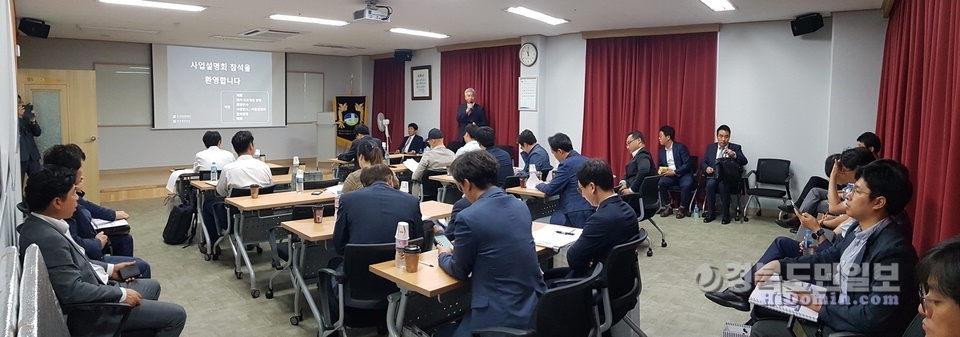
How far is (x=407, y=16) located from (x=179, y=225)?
346 cm

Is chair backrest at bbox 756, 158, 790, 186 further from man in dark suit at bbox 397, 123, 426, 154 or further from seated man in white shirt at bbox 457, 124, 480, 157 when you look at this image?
man in dark suit at bbox 397, 123, 426, 154

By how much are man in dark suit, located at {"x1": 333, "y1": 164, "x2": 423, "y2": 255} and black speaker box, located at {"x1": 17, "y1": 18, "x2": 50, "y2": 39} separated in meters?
6.54

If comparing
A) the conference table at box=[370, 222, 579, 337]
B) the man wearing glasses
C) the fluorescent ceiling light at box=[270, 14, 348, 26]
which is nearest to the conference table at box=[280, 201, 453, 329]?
the conference table at box=[370, 222, 579, 337]

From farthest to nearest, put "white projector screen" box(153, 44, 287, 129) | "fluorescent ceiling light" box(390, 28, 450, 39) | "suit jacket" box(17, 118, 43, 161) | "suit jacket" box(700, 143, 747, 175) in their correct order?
"white projector screen" box(153, 44, 287, 129) < "fluorescent ceiling light" box(390, 28, 450, 39) < "suit jacket" box(700, 143, 747, 175) < "suit jacket" box(17, 118, 43, 161)

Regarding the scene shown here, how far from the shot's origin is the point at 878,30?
6453 mm

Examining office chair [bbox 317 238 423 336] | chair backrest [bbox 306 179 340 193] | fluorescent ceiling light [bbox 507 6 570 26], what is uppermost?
fluorescent ceiling light [bbox 507 6 570 26]

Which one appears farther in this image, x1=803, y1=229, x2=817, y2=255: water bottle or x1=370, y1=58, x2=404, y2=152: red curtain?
x1=370, y1=58, x2=404, y2=152: red curtain

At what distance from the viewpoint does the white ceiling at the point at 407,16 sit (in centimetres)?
628

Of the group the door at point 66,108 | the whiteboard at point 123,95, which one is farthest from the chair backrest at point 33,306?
the whiteboard at point 123,95

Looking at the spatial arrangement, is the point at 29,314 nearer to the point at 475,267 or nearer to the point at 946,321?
the point at 475,267

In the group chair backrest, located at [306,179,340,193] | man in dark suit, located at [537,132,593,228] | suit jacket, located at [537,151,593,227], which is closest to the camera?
man in dark suit, located at [537,132,593,228]

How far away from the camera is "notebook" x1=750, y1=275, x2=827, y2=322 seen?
2.45 m

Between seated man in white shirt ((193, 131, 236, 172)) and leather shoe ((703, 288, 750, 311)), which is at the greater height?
seated man in white shirt ((193, 131, 236, 172))

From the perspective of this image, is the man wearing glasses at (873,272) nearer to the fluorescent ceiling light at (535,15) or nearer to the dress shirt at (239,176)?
the dress shirt at (239,176)
